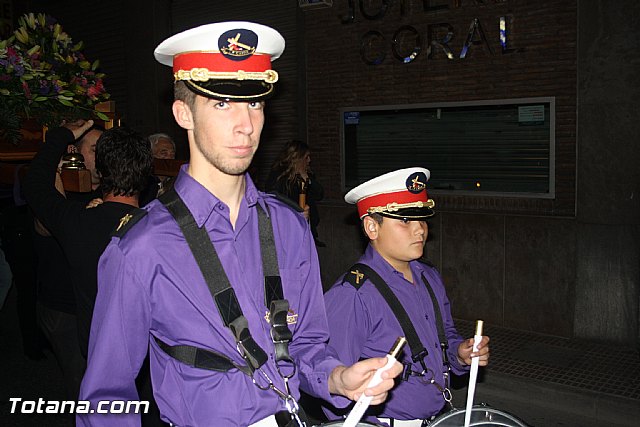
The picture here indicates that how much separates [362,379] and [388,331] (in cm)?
137

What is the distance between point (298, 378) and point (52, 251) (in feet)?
10.4

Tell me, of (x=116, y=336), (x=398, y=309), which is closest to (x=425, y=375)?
(x=398, y=309)

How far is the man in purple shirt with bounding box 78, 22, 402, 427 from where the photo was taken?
7.39 ft

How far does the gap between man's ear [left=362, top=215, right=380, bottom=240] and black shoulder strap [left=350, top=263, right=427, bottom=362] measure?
240mm

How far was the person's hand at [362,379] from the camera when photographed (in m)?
2.13

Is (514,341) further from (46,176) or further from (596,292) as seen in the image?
(46,176)

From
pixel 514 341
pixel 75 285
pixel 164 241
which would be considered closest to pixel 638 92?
pixel 514 341

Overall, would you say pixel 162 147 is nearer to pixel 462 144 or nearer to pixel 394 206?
pixel 462 144

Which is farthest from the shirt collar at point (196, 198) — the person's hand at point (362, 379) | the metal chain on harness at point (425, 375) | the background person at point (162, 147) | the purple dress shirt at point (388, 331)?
the background person at point (162, 147)

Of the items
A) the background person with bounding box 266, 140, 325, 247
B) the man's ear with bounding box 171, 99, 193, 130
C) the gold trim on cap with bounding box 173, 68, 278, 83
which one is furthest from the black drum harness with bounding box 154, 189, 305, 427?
the background person with bounding box 266, 140, 325, 247

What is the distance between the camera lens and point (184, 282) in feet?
7.51

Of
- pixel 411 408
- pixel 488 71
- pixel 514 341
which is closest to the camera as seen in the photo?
pixel 411 408

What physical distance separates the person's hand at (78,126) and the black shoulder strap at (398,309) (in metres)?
2.14

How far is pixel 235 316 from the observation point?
7.41ft
